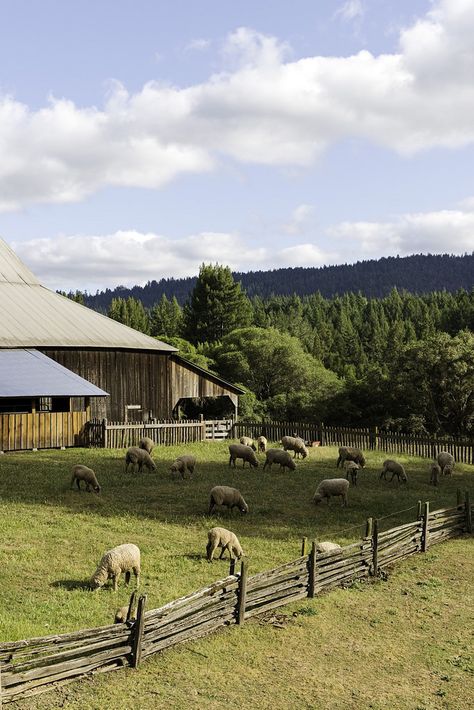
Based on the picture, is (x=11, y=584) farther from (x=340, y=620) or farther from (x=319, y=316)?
(x=319, y=316)

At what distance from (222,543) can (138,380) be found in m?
24.8

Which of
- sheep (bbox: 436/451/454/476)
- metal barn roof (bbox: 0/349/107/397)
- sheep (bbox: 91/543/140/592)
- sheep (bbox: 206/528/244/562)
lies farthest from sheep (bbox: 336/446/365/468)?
sheep (bbox: 91/543/140/592)

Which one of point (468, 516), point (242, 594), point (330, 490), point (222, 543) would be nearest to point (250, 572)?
point (222, 543)

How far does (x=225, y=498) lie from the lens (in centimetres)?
2047

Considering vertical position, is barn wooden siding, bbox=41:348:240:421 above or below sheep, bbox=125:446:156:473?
above

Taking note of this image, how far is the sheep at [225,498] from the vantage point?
2038 centimetres

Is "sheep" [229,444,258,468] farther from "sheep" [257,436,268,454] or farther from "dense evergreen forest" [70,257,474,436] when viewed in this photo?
"dense evergreen forest" [70,257,474,436]

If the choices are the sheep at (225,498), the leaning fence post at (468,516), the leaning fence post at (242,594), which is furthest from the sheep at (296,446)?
the leaning fence post at (242,594)

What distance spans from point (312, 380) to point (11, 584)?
153 ft

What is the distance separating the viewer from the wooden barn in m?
32.5

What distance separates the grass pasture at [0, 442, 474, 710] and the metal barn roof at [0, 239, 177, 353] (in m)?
11.8

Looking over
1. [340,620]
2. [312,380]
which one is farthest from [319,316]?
[340,620]

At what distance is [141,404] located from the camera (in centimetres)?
4031

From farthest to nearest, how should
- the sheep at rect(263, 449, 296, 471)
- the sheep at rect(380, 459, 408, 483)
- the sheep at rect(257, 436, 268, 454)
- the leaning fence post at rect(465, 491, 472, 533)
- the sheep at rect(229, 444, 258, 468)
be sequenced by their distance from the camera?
the sheep at rect(257, 436, 268, 454) → the sheep at rect(229, 444, 258, 468) → the sheep at rect(263, 449, 296, 471) → the sheep at rect(380, 459, 408, 483) → the leaning fence post at rect(465, 491, 472, 533)
